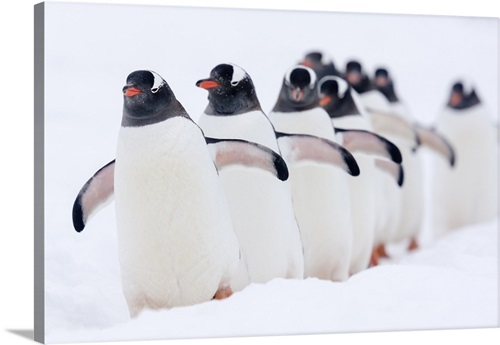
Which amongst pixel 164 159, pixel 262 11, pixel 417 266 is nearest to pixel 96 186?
pixel 164 159

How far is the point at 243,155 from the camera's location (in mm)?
4625

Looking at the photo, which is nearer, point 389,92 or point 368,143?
point 368,143

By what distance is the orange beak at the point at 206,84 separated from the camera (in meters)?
4.64

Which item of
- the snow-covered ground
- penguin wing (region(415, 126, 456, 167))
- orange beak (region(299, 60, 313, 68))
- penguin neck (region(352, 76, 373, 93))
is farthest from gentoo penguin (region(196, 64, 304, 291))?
penguin wing (region(415, 126, 456, 167))

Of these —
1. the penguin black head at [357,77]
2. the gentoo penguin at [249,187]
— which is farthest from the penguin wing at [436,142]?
the gentoo penguin at [249,187]

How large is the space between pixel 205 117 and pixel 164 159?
0.32m

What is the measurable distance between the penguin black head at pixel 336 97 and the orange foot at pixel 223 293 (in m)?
0.97

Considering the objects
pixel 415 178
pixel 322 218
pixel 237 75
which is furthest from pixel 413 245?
pixel 237 75

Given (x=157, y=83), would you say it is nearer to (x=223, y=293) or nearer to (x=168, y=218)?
(x=168, y=218)

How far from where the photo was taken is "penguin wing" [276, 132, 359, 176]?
484 centimetres

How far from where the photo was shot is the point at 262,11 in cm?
489

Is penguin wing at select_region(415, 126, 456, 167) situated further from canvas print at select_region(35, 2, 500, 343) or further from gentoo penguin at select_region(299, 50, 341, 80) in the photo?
gentoo penguin at select_region(299, 50, 341, 80)

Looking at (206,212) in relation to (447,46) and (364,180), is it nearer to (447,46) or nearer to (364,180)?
(364,180)

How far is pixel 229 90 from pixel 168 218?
2.05ft
